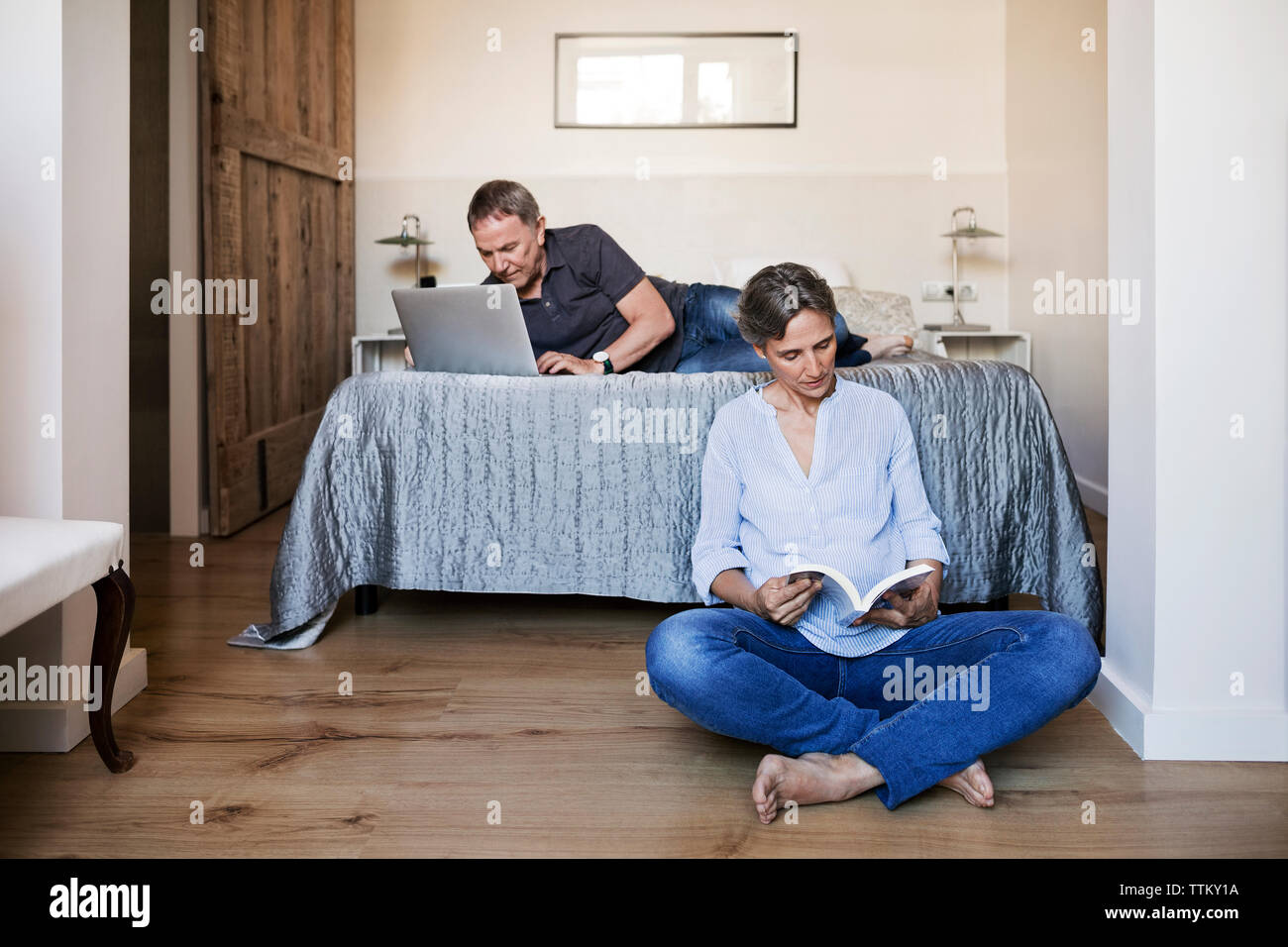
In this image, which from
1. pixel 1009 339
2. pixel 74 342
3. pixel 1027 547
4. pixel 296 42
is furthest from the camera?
pixel 1009 339

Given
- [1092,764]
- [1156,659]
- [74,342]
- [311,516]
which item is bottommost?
[1092,764]

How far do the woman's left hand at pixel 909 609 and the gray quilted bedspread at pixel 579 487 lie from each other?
25.8 inches

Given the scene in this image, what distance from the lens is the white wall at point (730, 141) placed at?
4785mm

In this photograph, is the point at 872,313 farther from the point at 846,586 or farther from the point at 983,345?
the point at 846,586

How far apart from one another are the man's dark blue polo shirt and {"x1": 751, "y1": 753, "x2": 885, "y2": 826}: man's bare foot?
1344mm

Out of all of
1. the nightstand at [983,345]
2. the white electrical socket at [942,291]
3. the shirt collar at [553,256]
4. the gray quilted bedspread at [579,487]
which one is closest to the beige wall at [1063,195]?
the nightstand at [983,345]

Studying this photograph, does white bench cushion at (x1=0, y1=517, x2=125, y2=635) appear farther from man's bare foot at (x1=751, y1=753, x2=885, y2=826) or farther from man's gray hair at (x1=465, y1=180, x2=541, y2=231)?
man's gray hair at (x1=465, y1=180, x2=541, y2=231)

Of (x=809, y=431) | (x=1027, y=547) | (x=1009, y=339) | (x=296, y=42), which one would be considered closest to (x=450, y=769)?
(x=809, y=431)

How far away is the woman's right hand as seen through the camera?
5.31ft

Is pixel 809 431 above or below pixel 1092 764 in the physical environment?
above

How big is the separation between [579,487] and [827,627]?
0.82 m

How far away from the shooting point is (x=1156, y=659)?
1832mm

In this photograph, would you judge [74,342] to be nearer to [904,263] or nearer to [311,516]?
[311,516]

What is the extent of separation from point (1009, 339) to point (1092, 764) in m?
3.31
